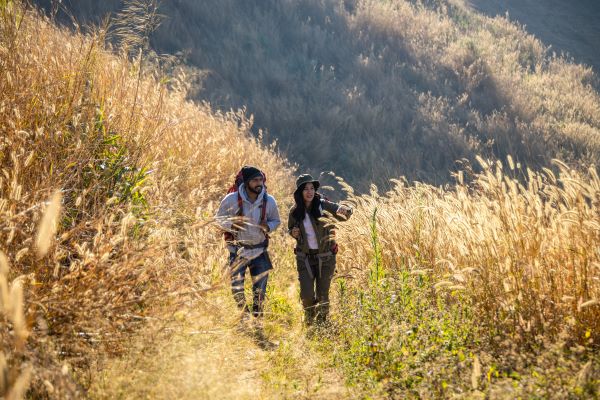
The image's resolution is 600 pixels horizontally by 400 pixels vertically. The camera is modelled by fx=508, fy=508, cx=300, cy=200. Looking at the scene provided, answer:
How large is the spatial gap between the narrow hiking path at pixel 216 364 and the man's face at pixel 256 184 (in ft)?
3.62

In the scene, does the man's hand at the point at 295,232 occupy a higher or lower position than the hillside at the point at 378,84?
lower

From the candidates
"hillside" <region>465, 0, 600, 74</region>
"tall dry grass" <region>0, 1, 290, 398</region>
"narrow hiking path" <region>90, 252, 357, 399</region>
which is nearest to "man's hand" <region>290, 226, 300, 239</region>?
"tall dry grass" <region>0, 1, 290, 398</region>

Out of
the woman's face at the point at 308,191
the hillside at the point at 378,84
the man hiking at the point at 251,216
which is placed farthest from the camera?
the hillside at the point at 378,84

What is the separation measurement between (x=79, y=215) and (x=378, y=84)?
1469 centimetres

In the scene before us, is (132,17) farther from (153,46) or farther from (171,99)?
(153,46)

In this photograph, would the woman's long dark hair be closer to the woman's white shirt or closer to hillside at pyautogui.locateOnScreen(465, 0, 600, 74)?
the woman's white shirt

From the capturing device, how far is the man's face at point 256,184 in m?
5.04

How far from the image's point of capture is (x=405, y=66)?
60.9 feet

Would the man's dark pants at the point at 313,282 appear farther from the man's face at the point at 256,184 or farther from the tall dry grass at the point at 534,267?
the tall dry grass at the point at 534,267

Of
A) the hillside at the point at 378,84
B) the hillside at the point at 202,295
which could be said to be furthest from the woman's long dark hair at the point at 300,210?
the hillside at the point at 378,84

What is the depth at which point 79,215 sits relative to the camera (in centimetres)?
384

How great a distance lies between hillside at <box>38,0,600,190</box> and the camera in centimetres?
1388

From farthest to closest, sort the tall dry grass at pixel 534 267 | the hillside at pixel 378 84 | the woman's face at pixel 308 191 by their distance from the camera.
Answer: the hillside at pixel 378 84 → the woman's face at pixel 308 191 → the tall dry grass at pixel 534 267

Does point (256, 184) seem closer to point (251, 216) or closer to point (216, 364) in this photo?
point (251, 216)
